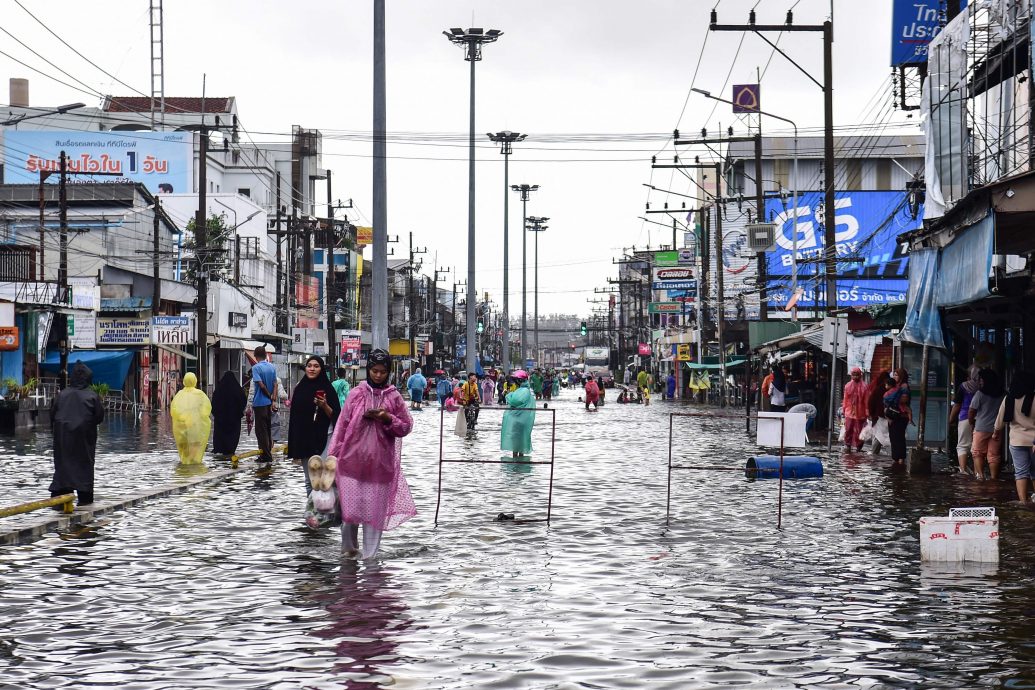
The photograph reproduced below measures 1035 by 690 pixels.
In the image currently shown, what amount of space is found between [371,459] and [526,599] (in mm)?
2606

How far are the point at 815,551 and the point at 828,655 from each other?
15.2 feet

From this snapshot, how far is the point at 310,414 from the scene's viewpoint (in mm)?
14977

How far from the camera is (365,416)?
1126cm

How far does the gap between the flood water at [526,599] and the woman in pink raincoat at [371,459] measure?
38 centimetres

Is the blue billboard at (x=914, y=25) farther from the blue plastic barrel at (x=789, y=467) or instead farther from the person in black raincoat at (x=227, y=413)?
the person in black raincoat at (x=227, y=413)

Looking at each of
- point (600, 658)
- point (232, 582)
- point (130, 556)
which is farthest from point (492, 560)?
point (600, 658)

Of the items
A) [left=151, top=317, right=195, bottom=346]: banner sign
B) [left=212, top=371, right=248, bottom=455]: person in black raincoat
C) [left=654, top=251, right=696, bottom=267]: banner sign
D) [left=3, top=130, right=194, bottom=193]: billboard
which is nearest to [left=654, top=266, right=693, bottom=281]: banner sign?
[left=654, top=251, right=696, bottom=267]: banner sign

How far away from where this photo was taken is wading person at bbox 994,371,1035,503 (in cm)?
1529

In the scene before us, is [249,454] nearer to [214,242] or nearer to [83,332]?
[83,332]

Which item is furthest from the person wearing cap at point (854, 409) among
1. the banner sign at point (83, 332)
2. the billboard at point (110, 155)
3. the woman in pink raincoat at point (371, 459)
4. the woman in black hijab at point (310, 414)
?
the billboard at point (110, 155)

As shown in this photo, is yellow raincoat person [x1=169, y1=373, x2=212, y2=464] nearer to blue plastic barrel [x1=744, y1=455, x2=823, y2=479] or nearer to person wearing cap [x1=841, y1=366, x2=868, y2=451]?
blue plastic barrel [x1=744, y1=455, x2=823, y2=479]

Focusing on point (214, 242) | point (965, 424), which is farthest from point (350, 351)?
point (965, 424)

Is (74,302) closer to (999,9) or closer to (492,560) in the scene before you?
(999,9)

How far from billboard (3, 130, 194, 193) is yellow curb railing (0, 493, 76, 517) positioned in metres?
63.6
